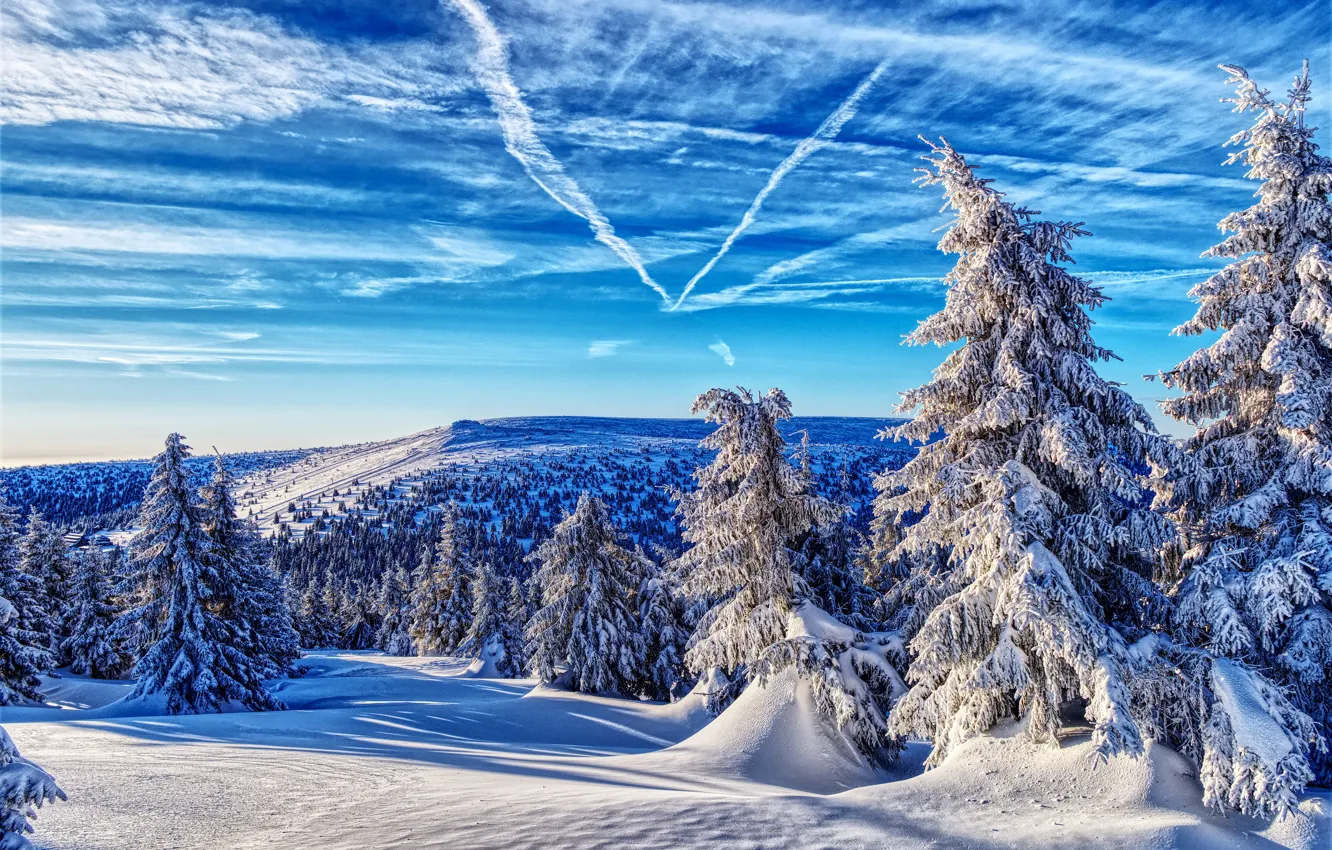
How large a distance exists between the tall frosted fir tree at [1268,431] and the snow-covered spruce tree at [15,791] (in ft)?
49.6

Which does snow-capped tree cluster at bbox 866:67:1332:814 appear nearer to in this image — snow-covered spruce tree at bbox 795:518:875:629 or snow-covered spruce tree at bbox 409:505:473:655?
snow-covered spruce tree at bbox 795:518:875:629

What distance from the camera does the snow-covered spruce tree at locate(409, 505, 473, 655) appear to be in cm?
5488

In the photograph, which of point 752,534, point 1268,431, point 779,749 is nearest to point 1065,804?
A: point 779,749

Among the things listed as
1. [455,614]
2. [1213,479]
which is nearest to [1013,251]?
[1213,479]

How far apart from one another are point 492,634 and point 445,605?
38.8ft

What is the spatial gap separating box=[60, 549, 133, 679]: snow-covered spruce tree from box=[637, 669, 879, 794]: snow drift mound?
122 feet

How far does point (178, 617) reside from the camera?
84.6 ft

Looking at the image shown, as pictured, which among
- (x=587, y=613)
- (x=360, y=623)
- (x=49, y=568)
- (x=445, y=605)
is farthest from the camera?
(x=360, y=623)

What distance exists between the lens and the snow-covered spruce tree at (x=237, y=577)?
28.3 metres

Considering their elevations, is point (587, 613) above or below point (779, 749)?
above

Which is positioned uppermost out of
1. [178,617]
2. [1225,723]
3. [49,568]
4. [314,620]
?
[49,568]

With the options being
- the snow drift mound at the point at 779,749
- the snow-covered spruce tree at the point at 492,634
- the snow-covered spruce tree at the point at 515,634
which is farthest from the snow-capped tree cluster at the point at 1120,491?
the snow-covered spruce tree at the point at 492,634

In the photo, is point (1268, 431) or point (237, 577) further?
point (237, 577)

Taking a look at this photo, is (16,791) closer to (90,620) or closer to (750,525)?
(750,525)
